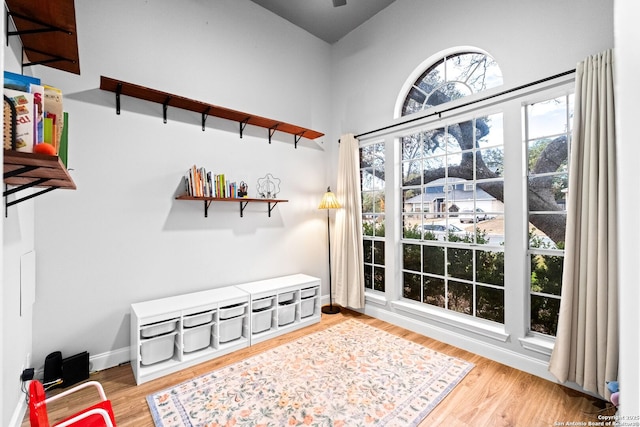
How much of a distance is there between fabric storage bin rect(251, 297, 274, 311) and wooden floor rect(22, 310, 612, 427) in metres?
0.49

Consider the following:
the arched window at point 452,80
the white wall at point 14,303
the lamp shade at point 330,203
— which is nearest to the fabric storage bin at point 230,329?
the white wall at point 14,303

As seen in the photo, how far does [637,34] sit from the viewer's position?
0.26 m

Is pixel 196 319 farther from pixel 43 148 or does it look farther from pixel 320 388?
pixel 43 148

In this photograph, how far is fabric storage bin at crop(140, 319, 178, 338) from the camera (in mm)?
2340

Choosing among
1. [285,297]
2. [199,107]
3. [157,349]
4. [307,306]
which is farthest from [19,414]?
[199,107]

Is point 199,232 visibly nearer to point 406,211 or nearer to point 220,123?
point 220,123

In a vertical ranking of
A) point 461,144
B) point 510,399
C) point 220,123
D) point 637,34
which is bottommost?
point 510,399

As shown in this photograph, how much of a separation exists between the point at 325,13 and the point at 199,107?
1892 millimetres

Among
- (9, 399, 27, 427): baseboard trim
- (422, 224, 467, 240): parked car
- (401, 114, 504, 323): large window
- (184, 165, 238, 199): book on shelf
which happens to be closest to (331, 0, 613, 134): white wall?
(401, 114, 504, 323): large window

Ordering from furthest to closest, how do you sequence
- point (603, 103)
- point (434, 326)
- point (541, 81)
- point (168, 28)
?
point (434, 326)
point (168, 28)
point (541, 81)
point (603, 103)

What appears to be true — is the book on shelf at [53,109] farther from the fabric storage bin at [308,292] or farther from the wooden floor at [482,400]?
the fabric storage bin at [308,292]

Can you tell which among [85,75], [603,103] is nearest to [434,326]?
[603,103]

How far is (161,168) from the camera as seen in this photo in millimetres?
2760

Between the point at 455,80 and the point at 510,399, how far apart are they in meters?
2.70
